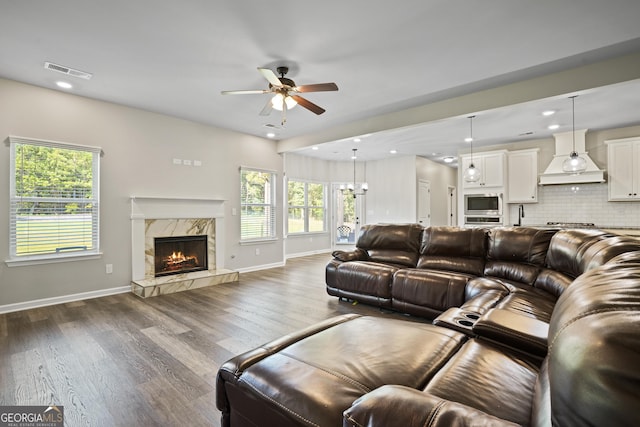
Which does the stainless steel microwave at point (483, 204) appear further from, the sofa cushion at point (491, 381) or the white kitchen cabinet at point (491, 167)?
the sofa cushion at point (491, 381)

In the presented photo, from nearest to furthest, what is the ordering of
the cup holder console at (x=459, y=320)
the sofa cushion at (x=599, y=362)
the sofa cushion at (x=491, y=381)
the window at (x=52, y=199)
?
the sofa cushion at (x=599, y=362) → the sofa cushion at (x=491, y=381) → the cup holder console at (x=459, y=320) → the window at (x=52, y=199)

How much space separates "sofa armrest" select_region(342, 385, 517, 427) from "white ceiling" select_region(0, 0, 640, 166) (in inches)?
102

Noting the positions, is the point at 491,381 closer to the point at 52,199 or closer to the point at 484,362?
the point at 484,362

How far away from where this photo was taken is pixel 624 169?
5355 millimetres

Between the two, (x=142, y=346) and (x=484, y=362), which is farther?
(x=142, y=346)

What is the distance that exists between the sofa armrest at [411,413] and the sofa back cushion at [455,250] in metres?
3.01

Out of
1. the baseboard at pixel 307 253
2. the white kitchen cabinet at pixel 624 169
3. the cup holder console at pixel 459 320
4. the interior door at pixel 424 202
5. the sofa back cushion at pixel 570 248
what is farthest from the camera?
the interior door at pixel 424 202

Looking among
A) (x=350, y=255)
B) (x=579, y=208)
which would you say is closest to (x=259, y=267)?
(x=350, y=255)

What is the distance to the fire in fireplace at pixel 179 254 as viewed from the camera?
4.89 meters

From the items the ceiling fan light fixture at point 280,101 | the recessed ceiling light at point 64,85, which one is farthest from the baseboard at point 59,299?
the ceiling fan light fixture at point 280,101

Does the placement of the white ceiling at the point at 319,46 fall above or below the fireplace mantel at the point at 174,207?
above

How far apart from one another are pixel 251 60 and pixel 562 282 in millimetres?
3570

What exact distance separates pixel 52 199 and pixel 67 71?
5.39 ft

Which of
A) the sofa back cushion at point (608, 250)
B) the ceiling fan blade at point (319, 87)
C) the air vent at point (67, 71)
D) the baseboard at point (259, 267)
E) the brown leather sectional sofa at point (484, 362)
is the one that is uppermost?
the air vent at point (67, 71)
